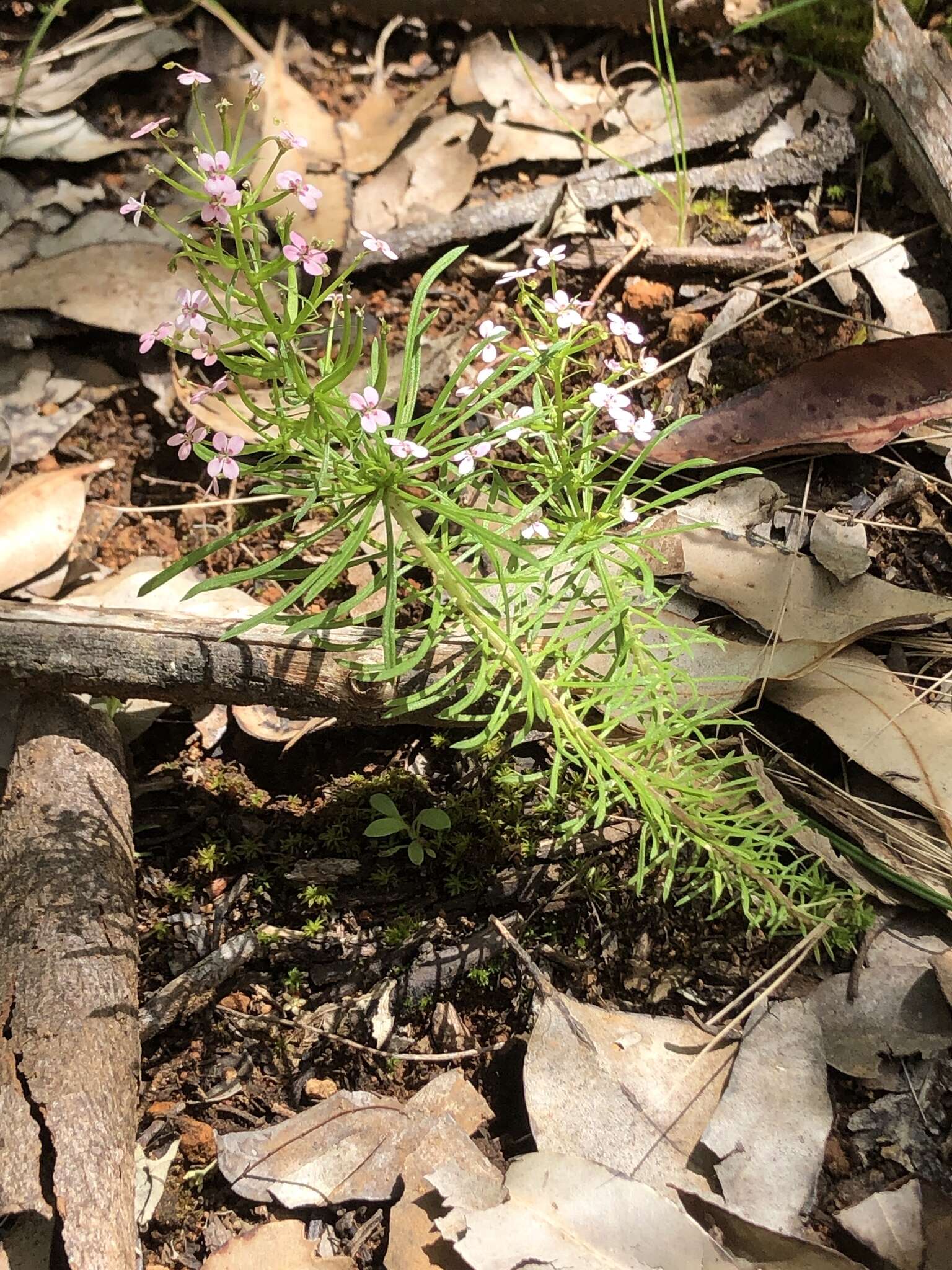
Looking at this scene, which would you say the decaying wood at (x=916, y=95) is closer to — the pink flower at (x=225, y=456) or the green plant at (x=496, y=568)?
the green plant at (x=496, y=568)

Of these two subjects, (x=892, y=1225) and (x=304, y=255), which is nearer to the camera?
(x=304, y=255)

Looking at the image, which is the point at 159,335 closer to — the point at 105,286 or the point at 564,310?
the point at 564,310

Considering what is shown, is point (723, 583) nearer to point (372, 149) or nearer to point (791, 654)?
point (791, 654)

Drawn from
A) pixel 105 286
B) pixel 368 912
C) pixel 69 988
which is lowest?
pixel 368 912

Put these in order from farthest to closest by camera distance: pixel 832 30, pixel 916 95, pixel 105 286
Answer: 1. pixel 832 30
2. pixel 105 286
3. pixel 916 95

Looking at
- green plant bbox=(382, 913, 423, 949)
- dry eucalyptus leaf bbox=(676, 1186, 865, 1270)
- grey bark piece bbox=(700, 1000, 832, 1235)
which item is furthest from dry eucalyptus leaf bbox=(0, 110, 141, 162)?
dry eucalyptus leaf bbox=(676, 1186, 865, 1270)

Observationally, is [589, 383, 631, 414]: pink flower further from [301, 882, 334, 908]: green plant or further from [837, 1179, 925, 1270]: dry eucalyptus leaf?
[837, 1179, 925, 1270]: dry eucalyptus leaf

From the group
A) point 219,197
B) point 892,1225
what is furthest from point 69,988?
point 892,1225
